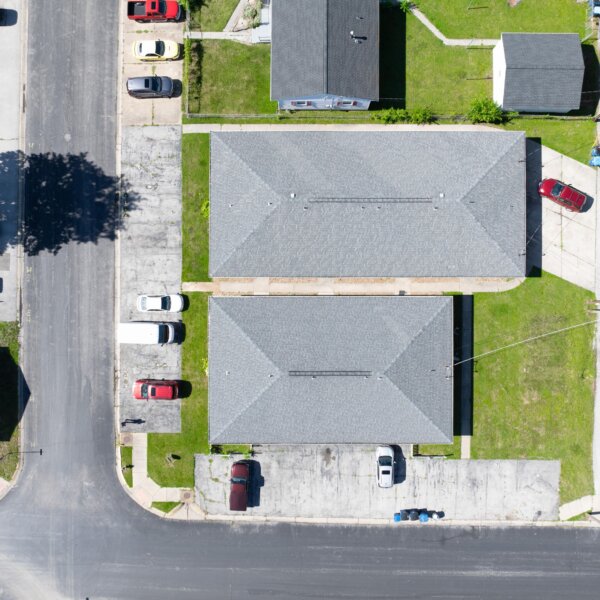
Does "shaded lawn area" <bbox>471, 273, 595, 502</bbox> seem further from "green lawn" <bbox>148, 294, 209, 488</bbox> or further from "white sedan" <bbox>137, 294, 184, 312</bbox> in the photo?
"white sedan" <bbox>137, 294, 184, 312</bbox>

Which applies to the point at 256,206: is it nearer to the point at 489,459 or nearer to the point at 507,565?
the point at 489,459

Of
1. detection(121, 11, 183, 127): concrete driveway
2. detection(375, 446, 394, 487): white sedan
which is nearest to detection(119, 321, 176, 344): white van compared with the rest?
detection(121, 11, 183, 127): concrete driveway

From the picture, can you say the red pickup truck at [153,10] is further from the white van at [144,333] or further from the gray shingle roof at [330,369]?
the white van at [144,333]

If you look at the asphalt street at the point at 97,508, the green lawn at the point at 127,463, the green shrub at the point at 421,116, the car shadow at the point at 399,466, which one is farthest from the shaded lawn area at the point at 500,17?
the green lawn at the point at 127,463

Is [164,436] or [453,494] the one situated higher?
[164,436]

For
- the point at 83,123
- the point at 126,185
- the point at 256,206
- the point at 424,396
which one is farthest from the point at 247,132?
the point at 424,396

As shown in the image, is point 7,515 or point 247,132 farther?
point 7,515
